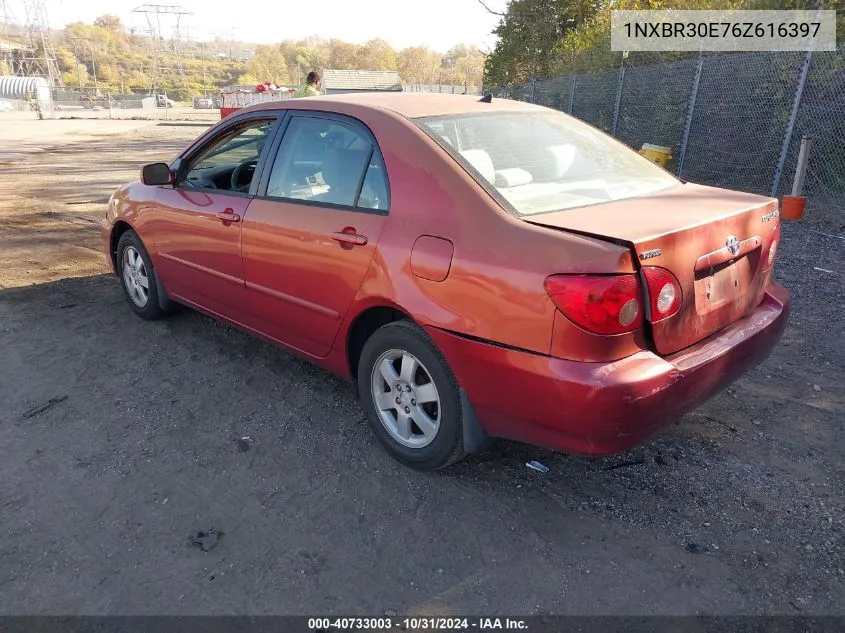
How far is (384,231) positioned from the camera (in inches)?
113

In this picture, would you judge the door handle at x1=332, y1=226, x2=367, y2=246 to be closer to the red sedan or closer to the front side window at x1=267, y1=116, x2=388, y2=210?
the red sedan

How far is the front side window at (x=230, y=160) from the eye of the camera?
3891mm

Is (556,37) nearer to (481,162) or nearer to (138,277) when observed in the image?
(138,277)

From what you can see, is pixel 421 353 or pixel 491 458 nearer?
pixel 421 353

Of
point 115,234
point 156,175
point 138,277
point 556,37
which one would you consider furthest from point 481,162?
point 556,37

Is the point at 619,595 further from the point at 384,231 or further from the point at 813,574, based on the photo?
the point at 384,231

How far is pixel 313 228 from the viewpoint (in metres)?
3.21

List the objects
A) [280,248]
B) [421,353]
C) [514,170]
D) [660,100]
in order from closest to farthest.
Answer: [421,353]
[514,170]
[280,248]
[660,100]

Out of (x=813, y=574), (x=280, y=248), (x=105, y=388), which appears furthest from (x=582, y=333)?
(x=105, y=388)

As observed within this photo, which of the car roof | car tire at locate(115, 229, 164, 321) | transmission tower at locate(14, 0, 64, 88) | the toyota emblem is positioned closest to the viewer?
the toyota emblem

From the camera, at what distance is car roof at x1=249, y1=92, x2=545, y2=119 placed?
3.22 metres

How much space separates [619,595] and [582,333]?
954 mm

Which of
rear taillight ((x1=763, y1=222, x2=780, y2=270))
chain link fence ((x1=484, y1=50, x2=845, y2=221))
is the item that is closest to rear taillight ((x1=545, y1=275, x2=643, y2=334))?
rear taillight ((x1=763, y1=222, x2=780, y2=270))

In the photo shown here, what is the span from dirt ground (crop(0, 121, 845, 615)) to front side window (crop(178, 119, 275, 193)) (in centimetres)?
116
